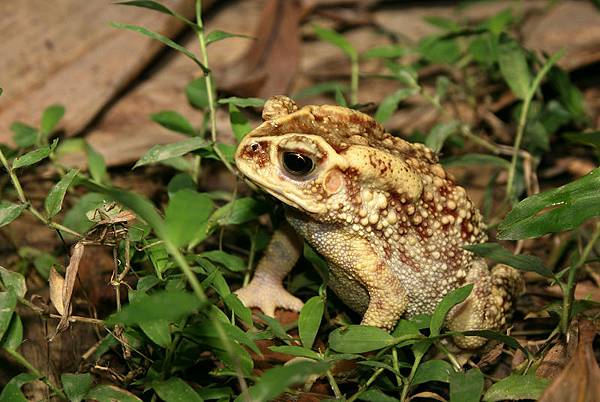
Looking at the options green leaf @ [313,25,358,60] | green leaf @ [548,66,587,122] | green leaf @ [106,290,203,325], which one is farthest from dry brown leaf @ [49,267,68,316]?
green leaf @ [548,66,587,122]

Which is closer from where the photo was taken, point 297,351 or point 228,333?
point 228,333

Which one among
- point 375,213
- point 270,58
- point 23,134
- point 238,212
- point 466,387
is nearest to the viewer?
point 466,387

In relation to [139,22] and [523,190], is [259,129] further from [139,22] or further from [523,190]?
[139,22]

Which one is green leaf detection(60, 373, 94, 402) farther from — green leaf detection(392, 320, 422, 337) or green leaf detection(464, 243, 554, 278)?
green leaf detection(464, 243, 554, 278)

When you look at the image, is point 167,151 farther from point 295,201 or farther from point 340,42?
point 340,42

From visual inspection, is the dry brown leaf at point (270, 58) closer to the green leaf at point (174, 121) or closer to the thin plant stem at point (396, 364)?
the green leaf at point (174, 121)

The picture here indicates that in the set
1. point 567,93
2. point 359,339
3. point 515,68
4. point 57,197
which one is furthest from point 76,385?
point 567,93
